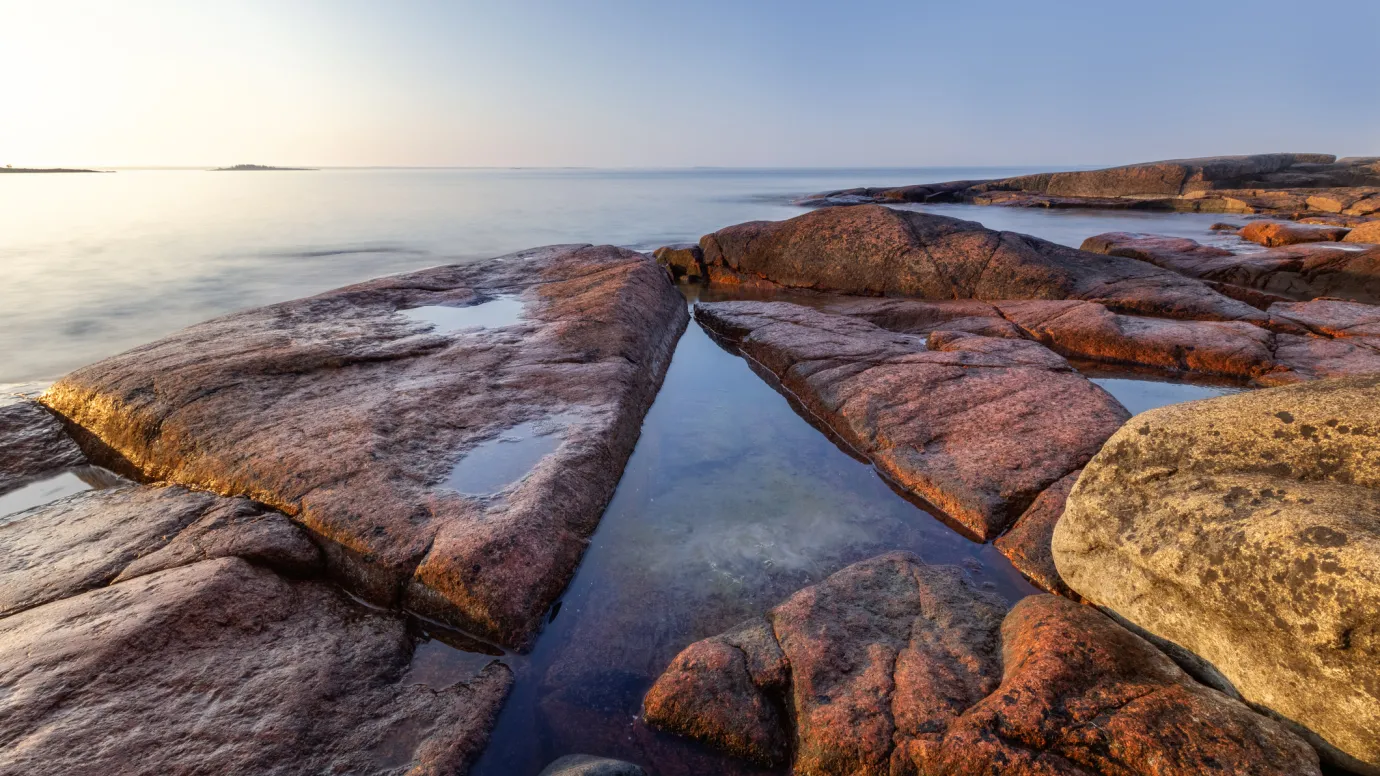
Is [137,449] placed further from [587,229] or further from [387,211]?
[387,211]

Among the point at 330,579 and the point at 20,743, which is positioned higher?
the point at 20,743

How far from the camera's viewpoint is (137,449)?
441cm

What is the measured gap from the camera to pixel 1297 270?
11273mm

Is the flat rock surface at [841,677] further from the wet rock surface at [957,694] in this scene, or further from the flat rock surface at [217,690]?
the flat rock surface at [217,690]

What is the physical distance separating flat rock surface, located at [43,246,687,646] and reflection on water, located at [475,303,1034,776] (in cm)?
25

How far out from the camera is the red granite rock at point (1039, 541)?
3502 millimetres

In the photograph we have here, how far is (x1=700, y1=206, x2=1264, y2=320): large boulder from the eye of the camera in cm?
912

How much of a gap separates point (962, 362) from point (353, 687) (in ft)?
18.0

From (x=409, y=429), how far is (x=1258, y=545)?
4.70 m

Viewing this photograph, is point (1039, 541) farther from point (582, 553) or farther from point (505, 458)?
point (505, 458)

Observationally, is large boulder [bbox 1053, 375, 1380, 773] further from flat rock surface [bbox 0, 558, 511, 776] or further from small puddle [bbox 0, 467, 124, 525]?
small puddle [bbox 0, 467, 124, 525]

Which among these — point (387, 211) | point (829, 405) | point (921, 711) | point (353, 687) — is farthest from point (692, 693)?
point (387, 211)

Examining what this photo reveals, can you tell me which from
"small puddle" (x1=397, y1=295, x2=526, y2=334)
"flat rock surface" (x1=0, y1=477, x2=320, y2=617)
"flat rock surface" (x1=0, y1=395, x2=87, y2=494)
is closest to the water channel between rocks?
"flat rock surface" (x1=0, y1=477, x2=320, y2=617)

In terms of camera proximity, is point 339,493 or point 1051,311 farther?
point 1051,311
